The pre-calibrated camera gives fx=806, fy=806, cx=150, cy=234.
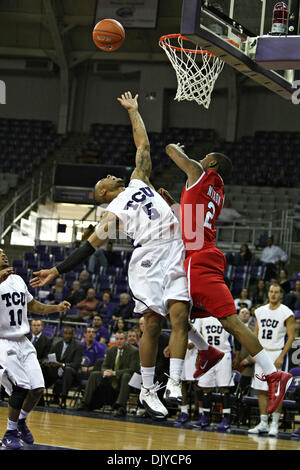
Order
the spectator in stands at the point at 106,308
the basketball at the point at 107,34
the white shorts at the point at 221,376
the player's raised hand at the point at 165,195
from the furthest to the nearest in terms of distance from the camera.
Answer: the spectator in stands at the point at 106,308 → the white shorts at the point at 221,376 → the basketball at the point at 107,34 → the player's raised hand at the point at 165,195

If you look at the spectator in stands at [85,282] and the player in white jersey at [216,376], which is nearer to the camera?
the player in white jersey at [216,376]

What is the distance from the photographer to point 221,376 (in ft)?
40.8

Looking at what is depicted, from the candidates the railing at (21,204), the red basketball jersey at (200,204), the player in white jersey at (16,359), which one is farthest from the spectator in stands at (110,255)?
the red basketball jersey at (200,204)

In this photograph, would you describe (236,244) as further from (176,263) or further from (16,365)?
(176,263)

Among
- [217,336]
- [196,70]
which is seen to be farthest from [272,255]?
[196,70]

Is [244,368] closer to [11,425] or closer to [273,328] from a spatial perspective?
[273,328]

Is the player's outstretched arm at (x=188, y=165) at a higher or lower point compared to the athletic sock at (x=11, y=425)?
higher

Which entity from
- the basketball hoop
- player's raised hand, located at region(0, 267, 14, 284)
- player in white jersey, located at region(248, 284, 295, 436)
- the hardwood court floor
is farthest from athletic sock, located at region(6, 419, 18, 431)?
player in white jersey, located at region(248, 284, 295, 436)

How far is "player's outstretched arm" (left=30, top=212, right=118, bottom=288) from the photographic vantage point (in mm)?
6301

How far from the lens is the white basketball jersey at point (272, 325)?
1188cm

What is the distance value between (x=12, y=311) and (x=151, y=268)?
2.95 meters

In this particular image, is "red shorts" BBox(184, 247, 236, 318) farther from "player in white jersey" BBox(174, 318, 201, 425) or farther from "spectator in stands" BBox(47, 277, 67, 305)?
"spectator in stands" BBox(47, 277, 67, 305)

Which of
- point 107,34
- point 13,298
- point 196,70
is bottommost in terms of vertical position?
point 13,298

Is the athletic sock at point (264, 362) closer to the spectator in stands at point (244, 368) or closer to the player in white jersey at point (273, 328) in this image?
the player in white jersey at point (273, 328)
